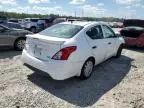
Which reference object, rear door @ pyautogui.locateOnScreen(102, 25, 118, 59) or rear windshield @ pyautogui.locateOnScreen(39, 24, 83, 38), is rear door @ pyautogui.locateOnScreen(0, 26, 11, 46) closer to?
rear windshield @ pyautogui.locateOnScreen(39, 24, 83, 38)

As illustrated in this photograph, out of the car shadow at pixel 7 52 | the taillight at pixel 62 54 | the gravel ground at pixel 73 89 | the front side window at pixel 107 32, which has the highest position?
the front side window at pixel 107 32

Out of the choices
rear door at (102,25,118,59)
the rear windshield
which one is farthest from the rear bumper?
rear door at (102,25,118,59)

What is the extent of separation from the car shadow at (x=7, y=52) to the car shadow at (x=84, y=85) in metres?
2.84

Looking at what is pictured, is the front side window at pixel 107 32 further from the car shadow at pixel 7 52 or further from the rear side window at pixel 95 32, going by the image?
the car shadow at pixel 7 52

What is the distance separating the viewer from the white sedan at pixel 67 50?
509 cm

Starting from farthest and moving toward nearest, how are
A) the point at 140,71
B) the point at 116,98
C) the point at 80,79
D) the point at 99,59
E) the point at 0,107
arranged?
1. the point at 140,71
2. the point at 99,59
3. the point at 80,79
4. the point at 116,98
5. the point at 0,107

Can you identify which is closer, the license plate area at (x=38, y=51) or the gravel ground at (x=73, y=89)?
the gravel ground at (x=73, y=89)

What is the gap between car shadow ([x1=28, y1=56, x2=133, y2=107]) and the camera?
492 centimetres

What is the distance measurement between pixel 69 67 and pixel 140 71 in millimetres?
3155

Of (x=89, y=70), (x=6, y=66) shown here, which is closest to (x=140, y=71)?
(x=89, y=70)

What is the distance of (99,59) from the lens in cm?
669

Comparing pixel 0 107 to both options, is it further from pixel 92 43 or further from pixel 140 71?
pixel 140 71

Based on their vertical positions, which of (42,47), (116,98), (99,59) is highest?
(42,47)

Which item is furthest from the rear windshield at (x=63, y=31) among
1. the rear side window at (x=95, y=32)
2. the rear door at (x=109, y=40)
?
the rear door at (x=109, y=40)
